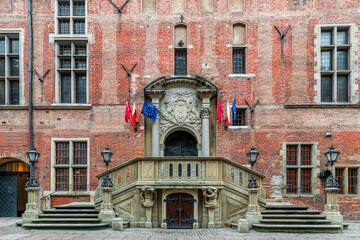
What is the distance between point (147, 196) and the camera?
11914 millimetres

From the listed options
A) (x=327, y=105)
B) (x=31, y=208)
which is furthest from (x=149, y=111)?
(x=327, y=105)

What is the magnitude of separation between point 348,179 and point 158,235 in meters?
9.55

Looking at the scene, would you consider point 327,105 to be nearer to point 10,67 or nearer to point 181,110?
point 181,110

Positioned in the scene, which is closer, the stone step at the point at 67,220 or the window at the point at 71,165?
the stone step at the point at 67,220

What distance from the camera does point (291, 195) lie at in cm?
1429

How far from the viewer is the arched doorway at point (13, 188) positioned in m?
15.0

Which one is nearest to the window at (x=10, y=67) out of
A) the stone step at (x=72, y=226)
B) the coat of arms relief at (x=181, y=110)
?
the stone step at (x=72, y=226)

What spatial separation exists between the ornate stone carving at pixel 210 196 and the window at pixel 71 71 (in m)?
7.71

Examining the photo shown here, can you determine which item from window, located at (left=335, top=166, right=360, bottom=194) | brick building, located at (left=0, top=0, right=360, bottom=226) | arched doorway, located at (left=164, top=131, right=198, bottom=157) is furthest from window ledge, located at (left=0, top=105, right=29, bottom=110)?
window, located at (left=335, top=166, right=360, bottom=194)

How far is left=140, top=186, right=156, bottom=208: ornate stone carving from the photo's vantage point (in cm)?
1177

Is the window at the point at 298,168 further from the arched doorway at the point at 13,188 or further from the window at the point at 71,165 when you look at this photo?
the arched doorway at the point at 13,188

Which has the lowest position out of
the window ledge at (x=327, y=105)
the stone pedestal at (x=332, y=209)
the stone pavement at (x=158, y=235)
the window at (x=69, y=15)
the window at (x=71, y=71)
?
the stone pavement at (x=158, y=235)

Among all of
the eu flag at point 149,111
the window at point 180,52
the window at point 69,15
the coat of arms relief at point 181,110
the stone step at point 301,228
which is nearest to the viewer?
the stone step at point 301,228

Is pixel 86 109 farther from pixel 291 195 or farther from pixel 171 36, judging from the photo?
pixel 291 195
